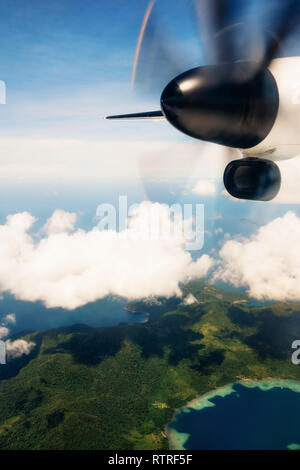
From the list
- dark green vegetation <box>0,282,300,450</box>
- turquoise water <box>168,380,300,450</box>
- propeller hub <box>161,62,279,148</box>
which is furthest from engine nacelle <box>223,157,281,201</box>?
turquoise water <box>168,380,300,450</box>

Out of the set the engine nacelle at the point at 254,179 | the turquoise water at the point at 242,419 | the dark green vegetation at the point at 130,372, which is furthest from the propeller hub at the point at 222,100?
the turquoise water at the point at 242,419

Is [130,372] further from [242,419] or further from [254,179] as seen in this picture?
[254,179]

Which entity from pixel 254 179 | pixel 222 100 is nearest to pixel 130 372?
pixel 254 179
